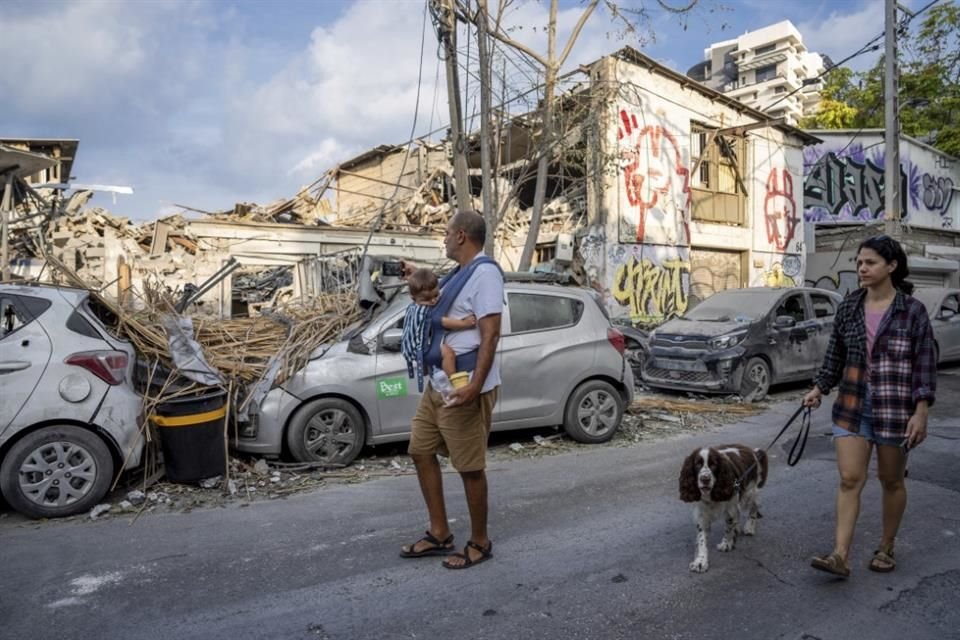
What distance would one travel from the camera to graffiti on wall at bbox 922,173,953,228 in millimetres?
28484

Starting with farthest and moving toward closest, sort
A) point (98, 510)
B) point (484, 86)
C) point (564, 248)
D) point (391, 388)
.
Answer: point (564, 248), point (484, 86), point (391, 388), point (98, 510)

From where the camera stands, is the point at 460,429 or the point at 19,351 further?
the point at 19,351

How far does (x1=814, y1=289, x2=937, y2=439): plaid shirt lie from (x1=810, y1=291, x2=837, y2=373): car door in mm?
7764

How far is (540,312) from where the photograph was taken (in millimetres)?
7215

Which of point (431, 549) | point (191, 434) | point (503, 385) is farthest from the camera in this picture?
point (503, 385)

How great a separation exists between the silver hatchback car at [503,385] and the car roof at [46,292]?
5.51 feet

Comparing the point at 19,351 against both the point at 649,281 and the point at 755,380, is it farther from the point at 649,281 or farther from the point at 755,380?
the point at 649,281

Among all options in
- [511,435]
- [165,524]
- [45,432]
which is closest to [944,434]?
[511,435]

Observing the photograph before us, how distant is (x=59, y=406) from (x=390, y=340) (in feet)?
8.78

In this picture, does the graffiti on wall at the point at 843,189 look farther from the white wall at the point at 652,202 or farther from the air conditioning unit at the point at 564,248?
the air conditioning unit at the point at 564,248

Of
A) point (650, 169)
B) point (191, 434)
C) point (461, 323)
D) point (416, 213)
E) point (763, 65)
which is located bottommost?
point (191, 434)

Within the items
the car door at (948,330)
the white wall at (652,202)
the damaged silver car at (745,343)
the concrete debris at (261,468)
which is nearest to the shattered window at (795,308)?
the damaged silver car at (745,343)

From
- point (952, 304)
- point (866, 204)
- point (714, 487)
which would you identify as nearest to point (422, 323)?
point (714, 487)

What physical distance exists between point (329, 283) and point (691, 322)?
6.87 meters
